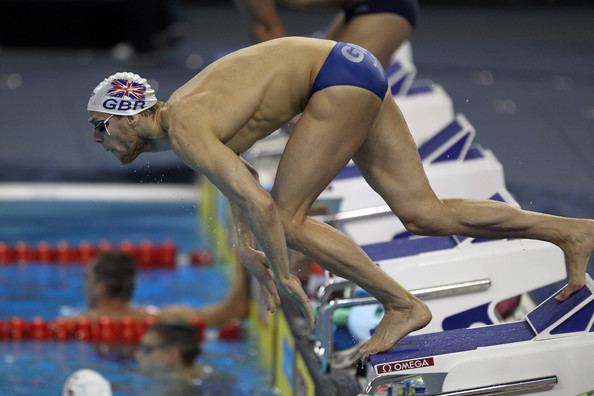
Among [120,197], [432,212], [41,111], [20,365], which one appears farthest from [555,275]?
[41,111]

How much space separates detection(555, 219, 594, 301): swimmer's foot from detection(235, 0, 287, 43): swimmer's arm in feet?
6.92

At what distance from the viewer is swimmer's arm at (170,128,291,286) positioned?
11.7 feet

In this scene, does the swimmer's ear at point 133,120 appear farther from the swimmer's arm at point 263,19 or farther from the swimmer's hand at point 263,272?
the swimmer's arm at point 263,19

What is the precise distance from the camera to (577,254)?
13.0 ft

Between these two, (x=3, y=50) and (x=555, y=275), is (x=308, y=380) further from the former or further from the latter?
(x=3, y=50)

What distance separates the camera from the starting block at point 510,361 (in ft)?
12.2

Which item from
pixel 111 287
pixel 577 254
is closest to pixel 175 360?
pixel 111 287

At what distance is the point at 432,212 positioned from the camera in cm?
397

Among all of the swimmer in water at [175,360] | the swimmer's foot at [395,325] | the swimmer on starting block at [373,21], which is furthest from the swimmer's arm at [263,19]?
the swimmer's foot at [395,325]

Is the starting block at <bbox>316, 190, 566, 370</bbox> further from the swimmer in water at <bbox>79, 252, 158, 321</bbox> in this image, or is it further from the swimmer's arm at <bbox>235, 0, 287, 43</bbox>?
the swimmer in water at <bbox>79, 252, 158, 321</bbox>

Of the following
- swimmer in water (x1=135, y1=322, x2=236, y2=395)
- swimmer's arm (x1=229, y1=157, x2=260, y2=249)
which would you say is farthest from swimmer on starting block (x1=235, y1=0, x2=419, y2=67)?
swimmer's arm (x1=229, y1=157, x2=260, y2=249)

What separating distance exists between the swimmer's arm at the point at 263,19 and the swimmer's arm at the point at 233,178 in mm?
2130

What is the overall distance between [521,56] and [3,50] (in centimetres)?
500

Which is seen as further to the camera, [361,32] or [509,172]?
[509,172]
